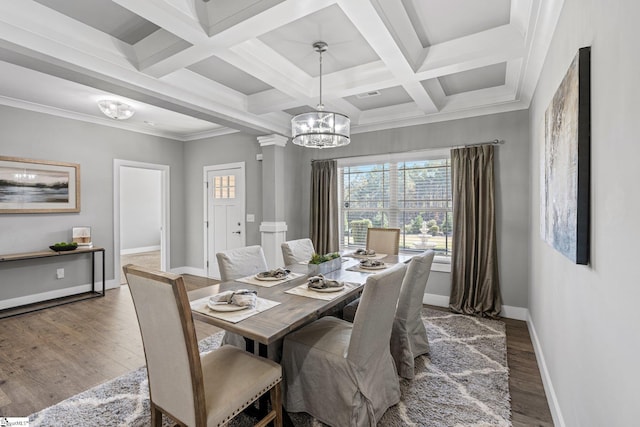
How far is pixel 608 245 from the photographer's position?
3.72 ft

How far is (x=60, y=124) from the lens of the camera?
A: 4.41 meters

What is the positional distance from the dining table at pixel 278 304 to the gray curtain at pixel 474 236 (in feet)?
5.54

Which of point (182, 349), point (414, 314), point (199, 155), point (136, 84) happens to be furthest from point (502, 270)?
point (199, 155)

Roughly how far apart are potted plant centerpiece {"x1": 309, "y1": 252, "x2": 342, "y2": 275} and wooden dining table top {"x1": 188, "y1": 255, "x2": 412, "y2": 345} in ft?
0.21

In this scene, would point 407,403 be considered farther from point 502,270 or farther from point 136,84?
point 136,84

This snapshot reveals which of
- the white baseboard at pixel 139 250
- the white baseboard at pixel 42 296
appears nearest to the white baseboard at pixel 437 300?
the white baseboard at pixel 42 296

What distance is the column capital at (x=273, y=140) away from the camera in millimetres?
4695

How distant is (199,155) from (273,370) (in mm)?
4937

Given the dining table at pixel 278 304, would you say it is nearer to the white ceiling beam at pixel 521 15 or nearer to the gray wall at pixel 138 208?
the white ceiling beam at pixel 521 15

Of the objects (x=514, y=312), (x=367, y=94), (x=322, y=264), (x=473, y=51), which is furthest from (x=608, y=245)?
(x=367, y=94)

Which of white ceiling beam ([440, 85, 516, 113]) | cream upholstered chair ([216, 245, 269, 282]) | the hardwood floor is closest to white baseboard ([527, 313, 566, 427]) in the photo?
A: the hardwood floor

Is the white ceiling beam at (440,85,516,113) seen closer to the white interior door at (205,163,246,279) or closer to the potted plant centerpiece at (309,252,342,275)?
the potted plant centerpiece at (309,252,342,275)

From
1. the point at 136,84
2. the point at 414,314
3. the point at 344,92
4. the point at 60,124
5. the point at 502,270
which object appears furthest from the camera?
the point at 60,124

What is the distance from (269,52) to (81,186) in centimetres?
362
